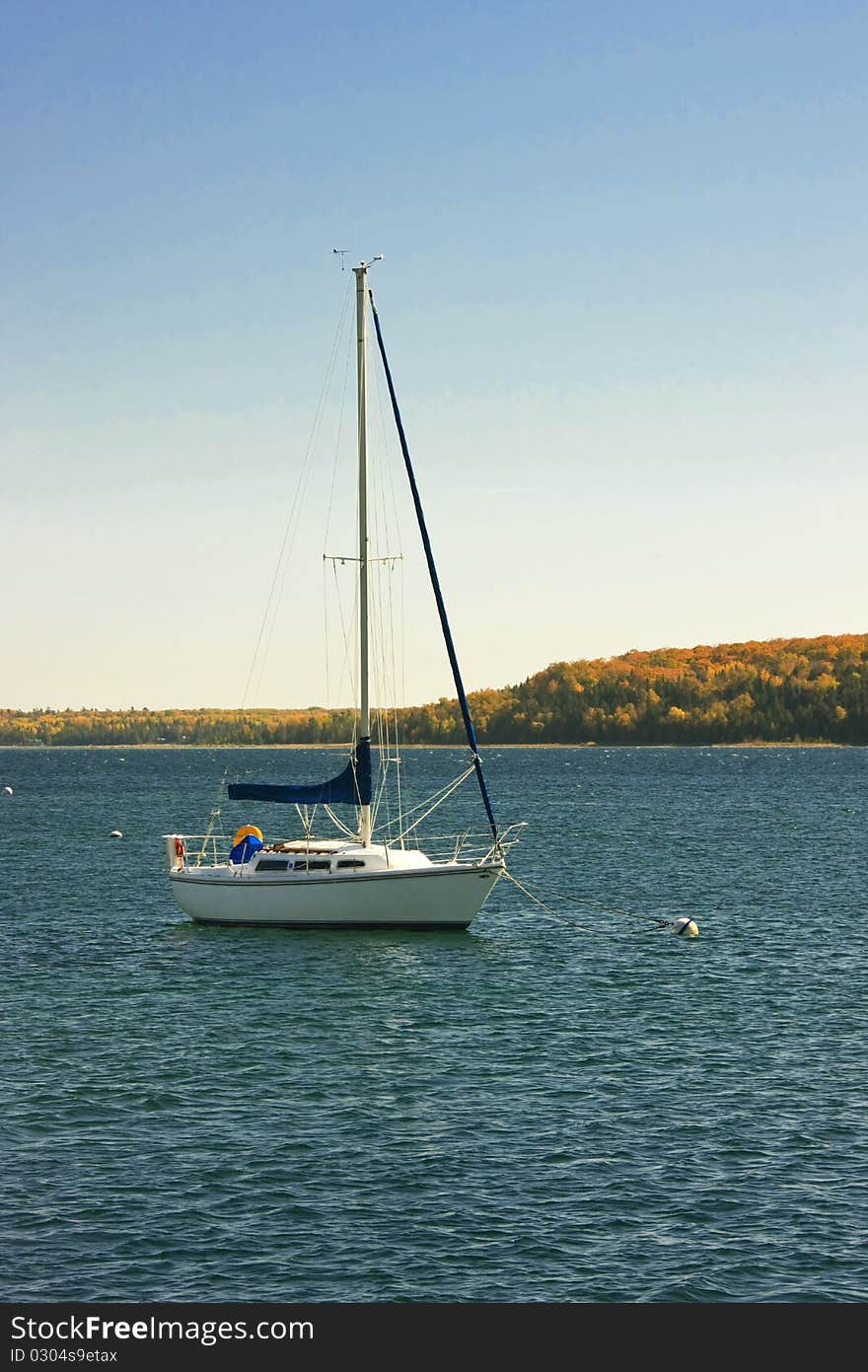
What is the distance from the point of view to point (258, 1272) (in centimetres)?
1967

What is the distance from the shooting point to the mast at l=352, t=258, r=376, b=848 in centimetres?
4653

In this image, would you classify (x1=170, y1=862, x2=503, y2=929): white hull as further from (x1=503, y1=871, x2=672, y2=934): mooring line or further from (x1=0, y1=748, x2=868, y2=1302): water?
(x1=503, y1=871, x2=672, y2=934): mooring line

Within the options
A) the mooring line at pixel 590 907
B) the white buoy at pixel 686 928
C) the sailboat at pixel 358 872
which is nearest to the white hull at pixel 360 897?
the sailboat at pixel 358 872

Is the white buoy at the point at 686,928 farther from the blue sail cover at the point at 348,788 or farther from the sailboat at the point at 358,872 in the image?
the blue sail cover at the point at 348,788

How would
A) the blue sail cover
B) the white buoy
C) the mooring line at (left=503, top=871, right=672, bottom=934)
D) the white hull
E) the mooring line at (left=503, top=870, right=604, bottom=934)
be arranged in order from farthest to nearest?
the mooring line at (left=503, top=871, right=672, bottom=934)
the mooring line at (left=503, top=870, right=604, bottom=934)
the white buoy
the blue sail cover
the white hull

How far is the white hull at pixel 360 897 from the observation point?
4478 centimetres

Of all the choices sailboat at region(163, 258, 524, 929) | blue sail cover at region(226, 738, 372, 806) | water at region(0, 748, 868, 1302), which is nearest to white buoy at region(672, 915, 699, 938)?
water at region(0, 748, 868, 1302)

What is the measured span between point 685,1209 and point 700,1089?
269 inches

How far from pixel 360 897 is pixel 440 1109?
58.1 ft

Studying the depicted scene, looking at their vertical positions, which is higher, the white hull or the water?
the white hull

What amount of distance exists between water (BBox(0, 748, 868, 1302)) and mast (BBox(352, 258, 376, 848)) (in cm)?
651

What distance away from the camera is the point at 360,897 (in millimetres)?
45062
